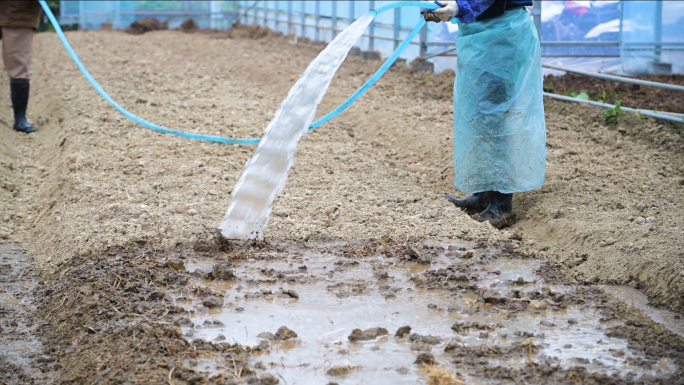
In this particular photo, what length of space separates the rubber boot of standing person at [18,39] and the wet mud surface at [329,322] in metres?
3.66

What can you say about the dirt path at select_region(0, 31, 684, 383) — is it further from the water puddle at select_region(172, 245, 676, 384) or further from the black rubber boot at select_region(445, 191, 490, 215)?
the water puddle at select_region(172, 245, 676, 384)

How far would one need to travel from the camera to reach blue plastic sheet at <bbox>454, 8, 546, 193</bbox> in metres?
3.87

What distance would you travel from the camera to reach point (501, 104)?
395cm

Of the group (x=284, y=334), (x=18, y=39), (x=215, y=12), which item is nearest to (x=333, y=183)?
(x=284, y=334)

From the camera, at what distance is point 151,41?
12836 millimetres

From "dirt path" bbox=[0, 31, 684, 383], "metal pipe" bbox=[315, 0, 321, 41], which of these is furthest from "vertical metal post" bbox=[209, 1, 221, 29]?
"dirt path" bbox=[0, 31, 684, 383]

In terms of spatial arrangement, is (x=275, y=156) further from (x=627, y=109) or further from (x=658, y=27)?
(x=658, y=27)

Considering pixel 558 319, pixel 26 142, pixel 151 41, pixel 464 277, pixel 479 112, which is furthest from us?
pixel 151 41

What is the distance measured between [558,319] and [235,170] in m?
2.96

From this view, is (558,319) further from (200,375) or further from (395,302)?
(200,375)

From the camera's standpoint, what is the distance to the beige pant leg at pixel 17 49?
239 inches

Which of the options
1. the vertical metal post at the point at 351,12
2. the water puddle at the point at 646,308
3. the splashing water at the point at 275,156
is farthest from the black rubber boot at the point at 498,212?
the vertical metal post at the point at 351,12

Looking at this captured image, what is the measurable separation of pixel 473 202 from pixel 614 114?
7.58ft

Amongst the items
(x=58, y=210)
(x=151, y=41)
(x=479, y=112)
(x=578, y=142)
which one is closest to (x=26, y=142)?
(x=58, y=210)
